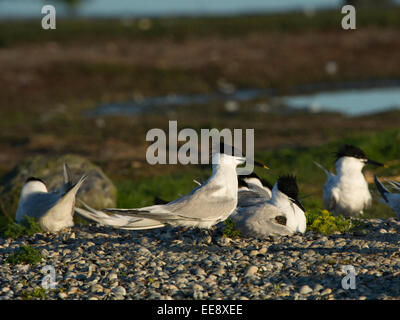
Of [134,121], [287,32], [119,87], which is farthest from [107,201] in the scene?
[287,32]

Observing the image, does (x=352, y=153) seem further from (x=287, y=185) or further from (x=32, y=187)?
(x=32, y=187)

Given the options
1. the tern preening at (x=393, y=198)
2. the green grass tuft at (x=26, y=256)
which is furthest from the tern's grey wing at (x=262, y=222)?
the green grass tuft at (x=26, y=256)

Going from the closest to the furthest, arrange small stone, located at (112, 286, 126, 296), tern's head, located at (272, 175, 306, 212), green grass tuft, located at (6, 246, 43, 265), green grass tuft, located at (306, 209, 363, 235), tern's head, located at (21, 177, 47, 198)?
1. small stone, located at (112, 286, 126, 296)
2. green grass tuft, located at (6, 246, 43, 265)
3. tern's head, located at (272, 175, 306, 212)
4. green grass tuft, located at (306, 209, 363, 235)
5. tern's head, located at (21, 177, 47, 198)

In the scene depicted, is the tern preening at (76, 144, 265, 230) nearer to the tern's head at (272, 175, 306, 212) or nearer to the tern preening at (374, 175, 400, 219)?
the tern's head at (272, 175, 306, 212)

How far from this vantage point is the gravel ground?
666 cm

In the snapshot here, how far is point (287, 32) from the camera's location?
1786 inches

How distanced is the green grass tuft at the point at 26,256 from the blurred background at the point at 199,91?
160 inches

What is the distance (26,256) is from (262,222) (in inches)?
108

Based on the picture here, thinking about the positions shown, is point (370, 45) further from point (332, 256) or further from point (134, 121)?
point (332, 256)

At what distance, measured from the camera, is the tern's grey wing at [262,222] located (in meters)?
8.05

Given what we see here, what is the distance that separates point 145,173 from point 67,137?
7.07m

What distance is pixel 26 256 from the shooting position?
7.69 metres

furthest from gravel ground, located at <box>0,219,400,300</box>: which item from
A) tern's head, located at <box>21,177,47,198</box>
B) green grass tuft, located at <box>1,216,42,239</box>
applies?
tern's head, located at <box>21,177,47,198</box>

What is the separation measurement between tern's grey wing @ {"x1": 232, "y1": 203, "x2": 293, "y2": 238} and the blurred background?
349 cm
